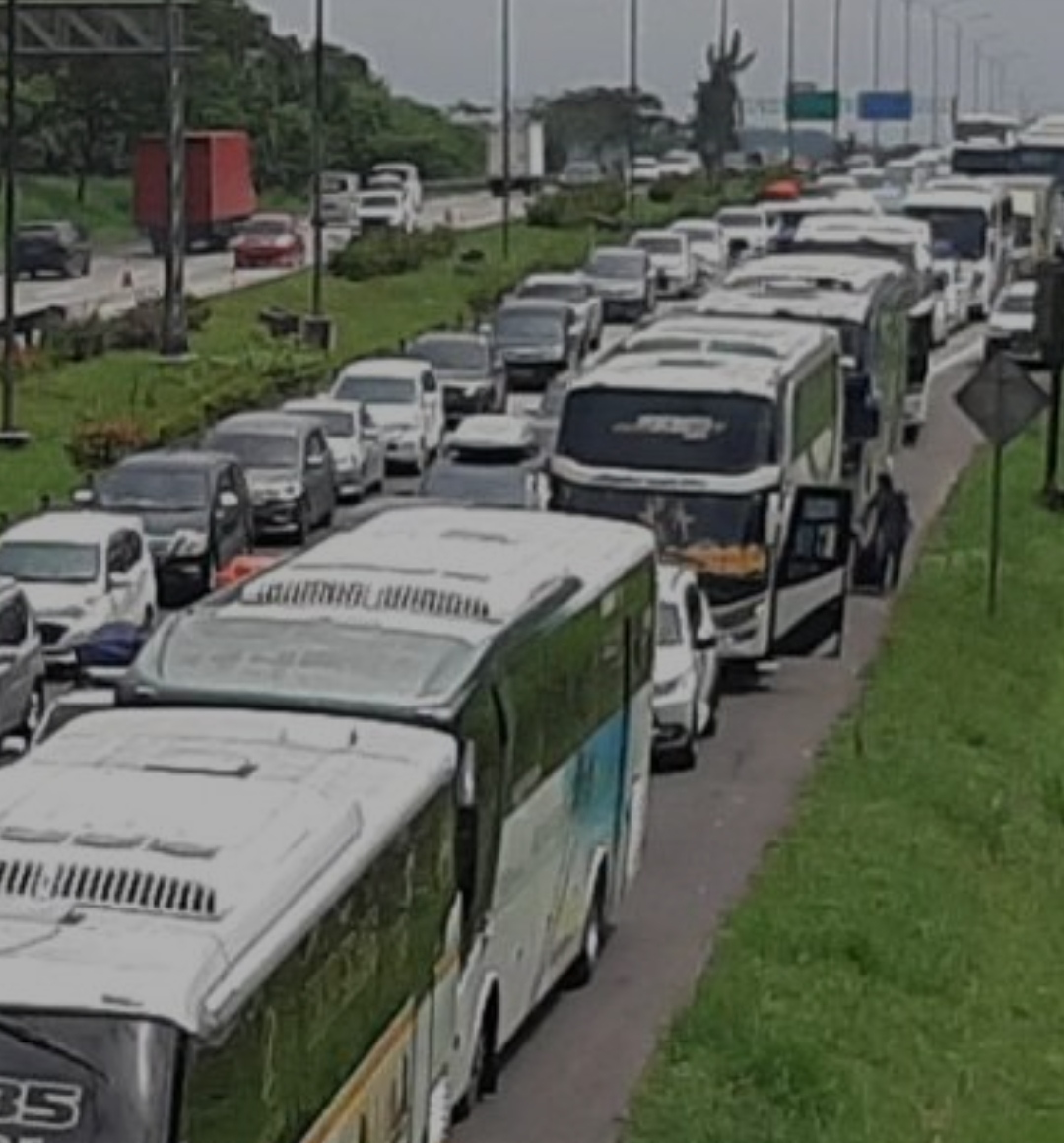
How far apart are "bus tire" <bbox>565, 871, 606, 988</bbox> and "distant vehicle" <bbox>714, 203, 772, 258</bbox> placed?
2396 inches

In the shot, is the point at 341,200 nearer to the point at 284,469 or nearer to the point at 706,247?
the point at 706,247

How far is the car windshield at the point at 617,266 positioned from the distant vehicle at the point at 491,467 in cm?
2506

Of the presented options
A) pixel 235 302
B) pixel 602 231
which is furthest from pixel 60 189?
pixel 235 302

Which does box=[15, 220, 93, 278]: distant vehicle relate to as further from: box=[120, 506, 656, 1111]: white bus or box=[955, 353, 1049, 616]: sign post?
box=[120, 506, 656, 1111]: white bus

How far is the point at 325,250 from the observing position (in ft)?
284

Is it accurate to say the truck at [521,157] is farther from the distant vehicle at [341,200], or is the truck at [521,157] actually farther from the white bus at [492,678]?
the white bus at [492,678]

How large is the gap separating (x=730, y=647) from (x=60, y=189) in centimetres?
8329

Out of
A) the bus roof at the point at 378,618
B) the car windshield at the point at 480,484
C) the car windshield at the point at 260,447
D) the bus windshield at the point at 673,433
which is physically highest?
the bus roof at the point at 378,618

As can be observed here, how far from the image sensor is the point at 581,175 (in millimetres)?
127812

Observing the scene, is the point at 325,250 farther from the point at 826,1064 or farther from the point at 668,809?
the point at 826,1064

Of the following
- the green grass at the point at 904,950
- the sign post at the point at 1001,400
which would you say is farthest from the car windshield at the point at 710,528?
the sign post at the point at 1001,400

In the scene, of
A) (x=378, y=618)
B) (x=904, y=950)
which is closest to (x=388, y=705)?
(x=378, y=618)

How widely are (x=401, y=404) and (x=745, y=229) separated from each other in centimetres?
4021

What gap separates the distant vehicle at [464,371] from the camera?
179ft
